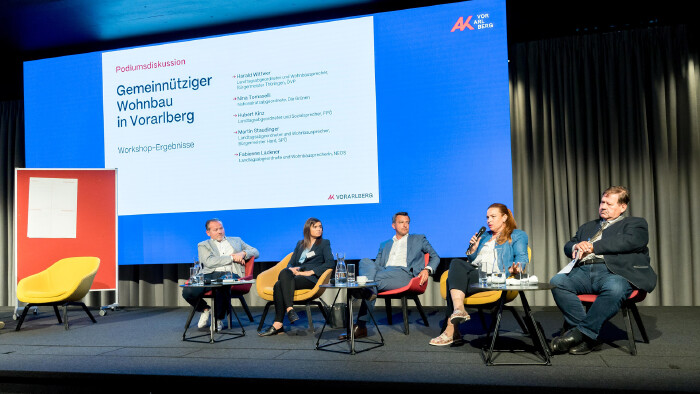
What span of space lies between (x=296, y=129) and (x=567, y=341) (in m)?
3.56

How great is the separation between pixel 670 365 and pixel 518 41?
4142 mm

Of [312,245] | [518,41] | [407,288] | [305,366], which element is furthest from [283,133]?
[305,366]

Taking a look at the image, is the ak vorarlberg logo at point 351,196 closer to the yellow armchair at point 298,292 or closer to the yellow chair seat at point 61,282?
the yellow armchair at point 298,292

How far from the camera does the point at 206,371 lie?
3.28m

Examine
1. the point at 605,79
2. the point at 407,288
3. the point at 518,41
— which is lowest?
the point at 407,288

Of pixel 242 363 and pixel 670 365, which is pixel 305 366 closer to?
pixel 242 363

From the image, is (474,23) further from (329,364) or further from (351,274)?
(329,364)

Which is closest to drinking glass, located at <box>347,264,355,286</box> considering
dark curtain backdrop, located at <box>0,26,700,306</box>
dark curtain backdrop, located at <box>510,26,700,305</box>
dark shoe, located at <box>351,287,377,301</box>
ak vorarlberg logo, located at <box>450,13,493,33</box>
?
dark shoe, located at <box>351,287,377,301</box>

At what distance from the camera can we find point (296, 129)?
607 centimetres

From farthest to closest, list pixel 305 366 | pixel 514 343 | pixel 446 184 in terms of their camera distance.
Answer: pixel 446 184
pixel 514 343
pixel 305 366

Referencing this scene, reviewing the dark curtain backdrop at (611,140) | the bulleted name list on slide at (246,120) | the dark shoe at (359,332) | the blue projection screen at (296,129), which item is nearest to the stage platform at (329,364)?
the dark shoe at (359,332)

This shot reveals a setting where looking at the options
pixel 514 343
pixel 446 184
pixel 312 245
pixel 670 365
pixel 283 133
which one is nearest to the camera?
pixel 670 365

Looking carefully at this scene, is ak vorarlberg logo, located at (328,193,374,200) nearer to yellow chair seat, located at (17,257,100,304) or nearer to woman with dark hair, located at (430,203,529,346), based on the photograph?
woman with dark hair, located at (430,203,529,346)

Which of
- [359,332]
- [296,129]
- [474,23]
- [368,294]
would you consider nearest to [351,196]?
[296,129]
